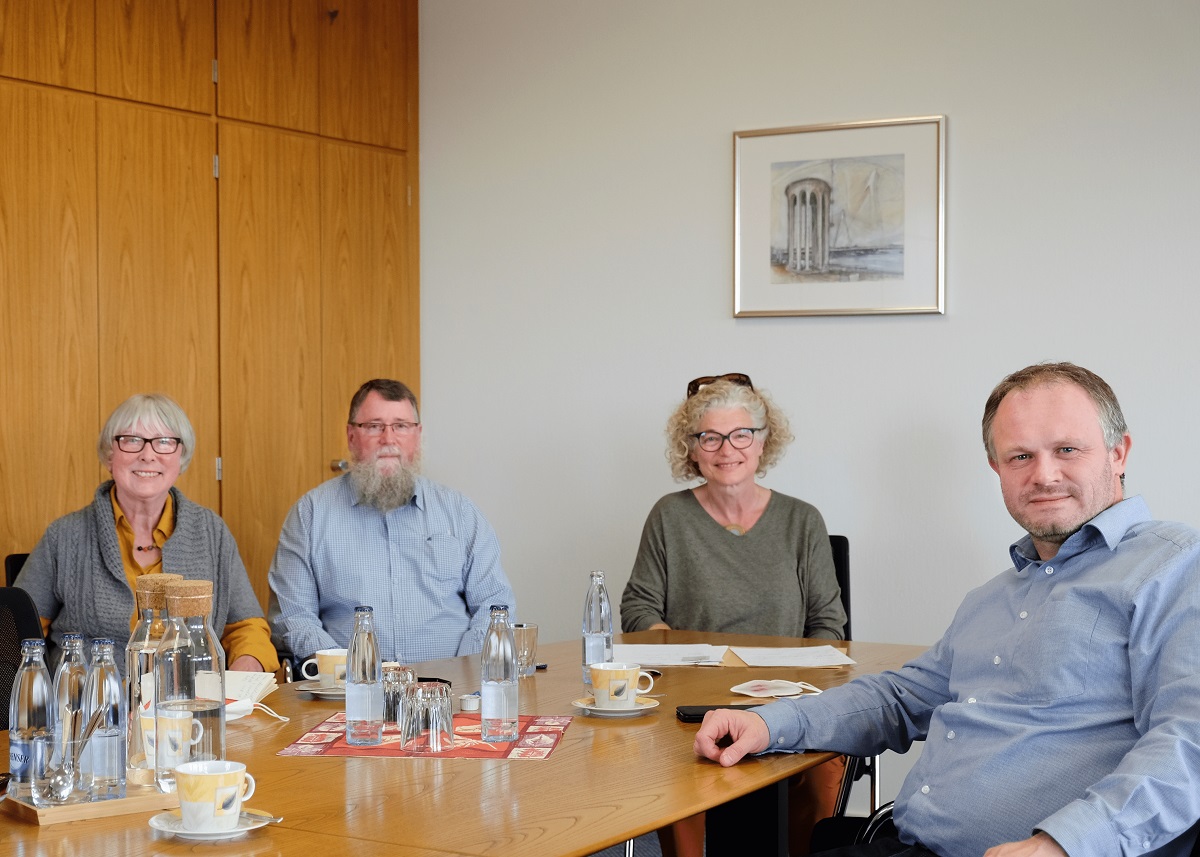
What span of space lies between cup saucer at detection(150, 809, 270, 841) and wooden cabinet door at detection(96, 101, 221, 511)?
2657mm

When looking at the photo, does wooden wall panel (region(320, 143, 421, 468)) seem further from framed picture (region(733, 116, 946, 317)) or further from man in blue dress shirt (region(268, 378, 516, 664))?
framed picture (region(733, 116, 946, 317))

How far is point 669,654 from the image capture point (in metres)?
2.95

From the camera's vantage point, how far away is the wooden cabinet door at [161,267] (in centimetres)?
407

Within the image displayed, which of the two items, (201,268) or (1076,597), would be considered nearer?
(1076,597)

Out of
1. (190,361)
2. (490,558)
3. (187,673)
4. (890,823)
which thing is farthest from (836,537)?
(187,673)

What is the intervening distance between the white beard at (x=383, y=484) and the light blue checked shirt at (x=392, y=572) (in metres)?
0.03

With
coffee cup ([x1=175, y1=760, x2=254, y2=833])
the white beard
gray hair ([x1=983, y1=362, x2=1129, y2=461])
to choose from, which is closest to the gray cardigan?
the white beard

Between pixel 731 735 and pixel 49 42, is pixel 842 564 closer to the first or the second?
pixel 731 735

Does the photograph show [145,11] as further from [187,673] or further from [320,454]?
[187,673]

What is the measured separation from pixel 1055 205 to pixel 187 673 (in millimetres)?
3143

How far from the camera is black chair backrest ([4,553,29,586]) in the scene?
3.45 metres

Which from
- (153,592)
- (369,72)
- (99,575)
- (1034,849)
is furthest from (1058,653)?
(369,72)

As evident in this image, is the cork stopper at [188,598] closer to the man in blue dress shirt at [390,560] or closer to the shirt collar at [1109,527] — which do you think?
the shirt collar at [1109,527]

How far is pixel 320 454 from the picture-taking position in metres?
4.74
